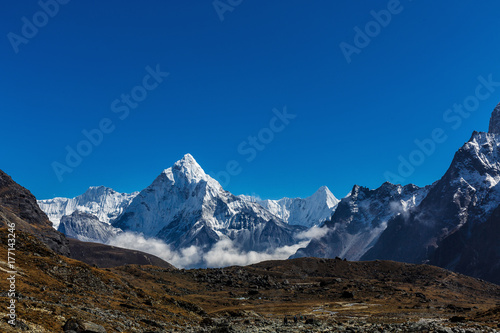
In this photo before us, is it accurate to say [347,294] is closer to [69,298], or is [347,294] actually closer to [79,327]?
[69,298]

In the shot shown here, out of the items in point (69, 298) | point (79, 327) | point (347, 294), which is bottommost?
point (79, 327)

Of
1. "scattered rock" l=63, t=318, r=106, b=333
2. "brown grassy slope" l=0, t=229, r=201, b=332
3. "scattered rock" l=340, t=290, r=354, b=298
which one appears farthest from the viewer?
"scattered rock" l=340, t=290, r=354, b=298

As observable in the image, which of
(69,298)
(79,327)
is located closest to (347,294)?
(69,298)

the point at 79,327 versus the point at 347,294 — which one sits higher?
the point at 347,294

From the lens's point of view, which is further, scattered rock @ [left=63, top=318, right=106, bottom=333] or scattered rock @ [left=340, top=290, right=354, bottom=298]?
scattered rock @ [left=340, top=290, right=354, bottom=298]

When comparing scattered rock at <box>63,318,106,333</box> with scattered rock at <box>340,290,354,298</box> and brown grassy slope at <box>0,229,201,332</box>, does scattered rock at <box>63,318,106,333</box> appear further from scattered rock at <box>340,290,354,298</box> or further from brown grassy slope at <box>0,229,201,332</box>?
scattered rock at <box>340,290,354,298</box>

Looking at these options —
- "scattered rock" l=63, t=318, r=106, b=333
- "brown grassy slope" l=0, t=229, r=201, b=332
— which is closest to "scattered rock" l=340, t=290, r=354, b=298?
"brown grassy slope" l=0, t=229, r=201, b=332

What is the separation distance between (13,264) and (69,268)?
12277 mm

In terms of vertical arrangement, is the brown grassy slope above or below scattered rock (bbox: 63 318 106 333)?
above

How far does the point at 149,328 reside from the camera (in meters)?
50.0

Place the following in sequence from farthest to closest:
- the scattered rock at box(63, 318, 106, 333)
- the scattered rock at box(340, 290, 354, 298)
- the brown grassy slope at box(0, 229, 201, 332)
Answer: the scattered rock at box(340, 290, 354, 298), the brown grassy slope at box(0, 229, 201, 332), the scattered rock at box(63, 318, 106, 333)

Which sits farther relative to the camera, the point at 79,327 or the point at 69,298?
the point at 69,298

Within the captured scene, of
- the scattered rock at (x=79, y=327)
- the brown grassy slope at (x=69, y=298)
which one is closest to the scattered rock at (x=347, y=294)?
the brown grassy slope at (x=69, y=298)

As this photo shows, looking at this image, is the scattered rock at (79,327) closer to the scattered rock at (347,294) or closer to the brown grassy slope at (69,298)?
the brown grassy slope at (69,298)
